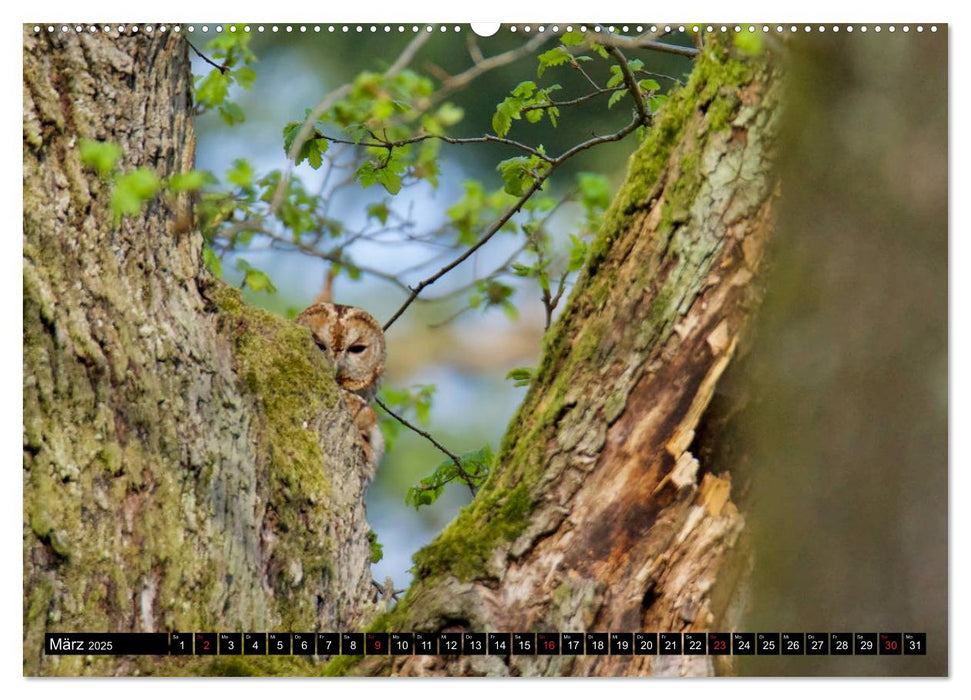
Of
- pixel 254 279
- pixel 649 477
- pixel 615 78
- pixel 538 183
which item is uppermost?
pixel 615 78

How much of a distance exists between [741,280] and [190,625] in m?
1.32

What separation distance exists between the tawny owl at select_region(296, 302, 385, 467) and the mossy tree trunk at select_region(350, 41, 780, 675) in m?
0.93

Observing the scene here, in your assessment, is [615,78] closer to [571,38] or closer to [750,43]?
[571,38]

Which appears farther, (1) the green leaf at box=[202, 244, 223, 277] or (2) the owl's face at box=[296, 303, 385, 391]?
(2) the owl's face at box=[296, 303, 385, 391]

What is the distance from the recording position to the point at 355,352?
9.11ft

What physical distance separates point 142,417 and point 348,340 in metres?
0.86

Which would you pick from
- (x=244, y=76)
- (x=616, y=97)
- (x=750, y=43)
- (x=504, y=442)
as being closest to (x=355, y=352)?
(x=244, y=76)

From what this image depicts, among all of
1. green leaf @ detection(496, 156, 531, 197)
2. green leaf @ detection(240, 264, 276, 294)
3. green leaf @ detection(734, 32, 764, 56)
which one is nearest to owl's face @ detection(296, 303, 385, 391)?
green leaf @ detection(240, 264, 276, 294)

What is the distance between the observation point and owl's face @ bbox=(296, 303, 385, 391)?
274 centimetres

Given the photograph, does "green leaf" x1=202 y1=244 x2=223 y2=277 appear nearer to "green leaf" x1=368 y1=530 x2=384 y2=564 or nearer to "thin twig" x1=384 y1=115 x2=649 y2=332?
"thin twig" x1=384 y1=115 x2=649 y2=332

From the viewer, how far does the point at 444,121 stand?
163 centimetres

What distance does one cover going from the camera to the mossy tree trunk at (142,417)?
1846 millimetres

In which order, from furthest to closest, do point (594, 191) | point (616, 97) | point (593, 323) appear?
point (594, 191) → point (616, 97) → point (593, 323)

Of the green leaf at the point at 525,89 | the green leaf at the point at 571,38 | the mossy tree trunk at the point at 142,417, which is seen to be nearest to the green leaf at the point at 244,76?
the mossy tree trunk at the point at 142,417
